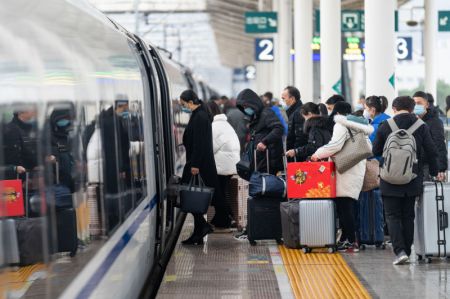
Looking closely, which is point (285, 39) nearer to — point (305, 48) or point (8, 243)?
point (305, 48)

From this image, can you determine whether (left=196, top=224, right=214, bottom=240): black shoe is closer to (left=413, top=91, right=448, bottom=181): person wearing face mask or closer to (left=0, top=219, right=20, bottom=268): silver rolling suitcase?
(left=413, top=91, right=448, bottom=181): person wearing face mask

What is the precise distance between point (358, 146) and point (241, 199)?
2.64m

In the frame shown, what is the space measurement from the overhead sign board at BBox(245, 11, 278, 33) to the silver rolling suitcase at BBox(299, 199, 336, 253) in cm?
2509

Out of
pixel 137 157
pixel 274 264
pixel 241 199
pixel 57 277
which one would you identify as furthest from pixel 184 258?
pixel 57 277

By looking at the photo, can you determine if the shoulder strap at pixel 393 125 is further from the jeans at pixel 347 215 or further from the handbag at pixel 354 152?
the jeans at pixel 347 215

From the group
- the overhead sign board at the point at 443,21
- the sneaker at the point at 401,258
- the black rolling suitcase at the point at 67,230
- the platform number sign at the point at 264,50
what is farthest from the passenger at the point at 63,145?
the platform number sign at the point at 264,50

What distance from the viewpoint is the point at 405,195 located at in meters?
10.7

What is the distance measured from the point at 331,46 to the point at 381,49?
283 inches

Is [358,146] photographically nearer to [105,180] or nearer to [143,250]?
[143,250]

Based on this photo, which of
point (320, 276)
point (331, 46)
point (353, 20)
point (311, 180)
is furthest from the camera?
point (353, 20)

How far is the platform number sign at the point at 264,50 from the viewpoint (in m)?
40.4

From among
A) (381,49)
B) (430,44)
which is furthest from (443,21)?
(381,49)

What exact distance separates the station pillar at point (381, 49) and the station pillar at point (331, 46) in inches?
267

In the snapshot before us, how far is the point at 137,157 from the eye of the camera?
360 inches
